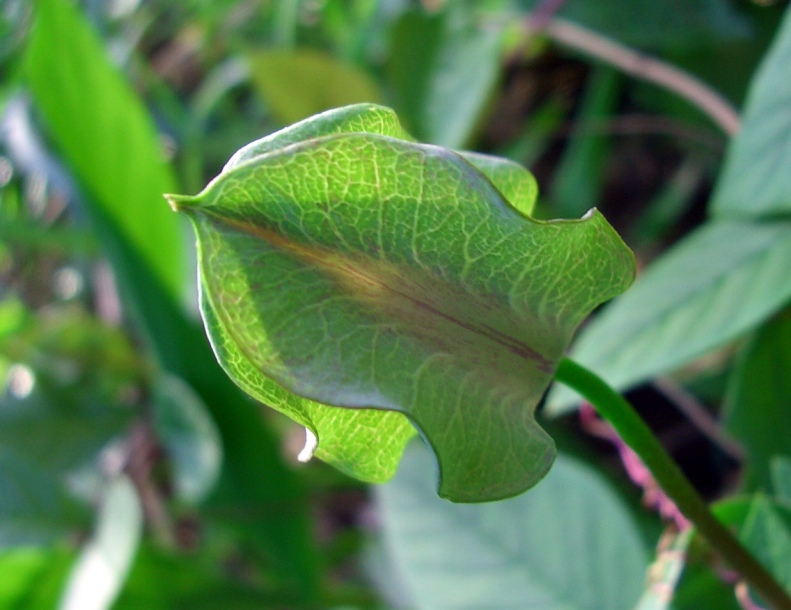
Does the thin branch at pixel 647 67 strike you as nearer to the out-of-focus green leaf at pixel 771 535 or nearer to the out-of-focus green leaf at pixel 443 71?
the out-of-focus green leaf at pixel 443 71

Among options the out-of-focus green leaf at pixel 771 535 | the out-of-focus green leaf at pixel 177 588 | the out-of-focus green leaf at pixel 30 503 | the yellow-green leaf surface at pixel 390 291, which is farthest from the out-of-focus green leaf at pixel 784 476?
the out-of-focus green leaf at pixel 30 503

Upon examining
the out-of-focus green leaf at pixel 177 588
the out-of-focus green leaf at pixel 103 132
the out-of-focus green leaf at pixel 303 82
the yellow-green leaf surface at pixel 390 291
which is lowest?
the out-of-focus green leaf at pixel 177 588

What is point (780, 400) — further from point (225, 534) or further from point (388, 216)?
point (225, 534)

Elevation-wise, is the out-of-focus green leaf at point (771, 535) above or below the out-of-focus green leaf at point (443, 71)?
below

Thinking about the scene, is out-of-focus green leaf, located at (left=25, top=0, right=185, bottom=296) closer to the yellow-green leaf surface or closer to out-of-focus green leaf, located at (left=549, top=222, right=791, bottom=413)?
out-of-focus green leaf, located at (left=549, top=222, right=791, bottom=413)

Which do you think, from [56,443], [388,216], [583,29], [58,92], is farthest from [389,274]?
[56,443]

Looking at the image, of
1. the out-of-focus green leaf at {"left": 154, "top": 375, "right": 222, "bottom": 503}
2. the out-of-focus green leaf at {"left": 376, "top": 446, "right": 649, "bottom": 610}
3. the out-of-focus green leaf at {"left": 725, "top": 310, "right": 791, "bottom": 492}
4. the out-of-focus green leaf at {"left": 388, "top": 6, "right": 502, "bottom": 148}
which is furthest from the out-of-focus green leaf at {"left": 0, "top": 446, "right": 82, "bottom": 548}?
the out-of-focus green leaf at {"left": 725, "top": 310, "right": 791, "bottom": 492}

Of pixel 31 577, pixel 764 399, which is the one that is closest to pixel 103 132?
pixel 31 577
